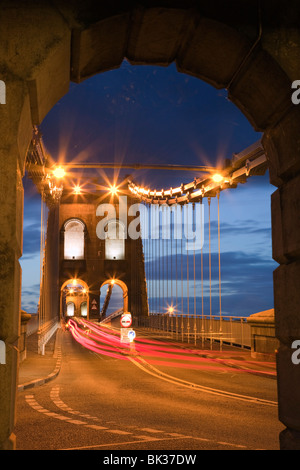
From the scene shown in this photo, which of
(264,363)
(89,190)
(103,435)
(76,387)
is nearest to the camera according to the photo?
(103,435)

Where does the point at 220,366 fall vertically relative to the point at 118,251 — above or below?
below

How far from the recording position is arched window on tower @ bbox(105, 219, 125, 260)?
54.7 meters

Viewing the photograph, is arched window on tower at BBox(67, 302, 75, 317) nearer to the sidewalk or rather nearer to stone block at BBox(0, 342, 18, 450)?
the sidewalk

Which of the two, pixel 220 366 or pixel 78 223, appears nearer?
pixel 220 366

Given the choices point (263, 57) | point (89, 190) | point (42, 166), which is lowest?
point (263, 57)

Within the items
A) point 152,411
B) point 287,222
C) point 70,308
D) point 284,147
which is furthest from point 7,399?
point 70,308

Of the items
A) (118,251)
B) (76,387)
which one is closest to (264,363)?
(76,387)

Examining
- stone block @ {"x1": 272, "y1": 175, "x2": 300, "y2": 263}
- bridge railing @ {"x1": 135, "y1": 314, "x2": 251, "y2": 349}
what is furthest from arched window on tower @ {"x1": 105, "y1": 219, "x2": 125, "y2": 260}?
stone block @ {"x1": 272, "y1": 175, "x2": 300, "y2": 263}

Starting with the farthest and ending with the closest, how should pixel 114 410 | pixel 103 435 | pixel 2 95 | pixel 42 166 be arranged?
1. pixel 42 166
2. pixel 114 410
3. pixel 103 435
4. pixel 2 95

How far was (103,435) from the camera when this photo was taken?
624 centimetres

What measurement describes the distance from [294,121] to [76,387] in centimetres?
896

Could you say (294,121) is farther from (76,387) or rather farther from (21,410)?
(76,387)

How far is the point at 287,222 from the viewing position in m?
4.25

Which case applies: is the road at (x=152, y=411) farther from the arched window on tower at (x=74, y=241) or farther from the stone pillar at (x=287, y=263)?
the arched window on tower at (x=74, y=241)
